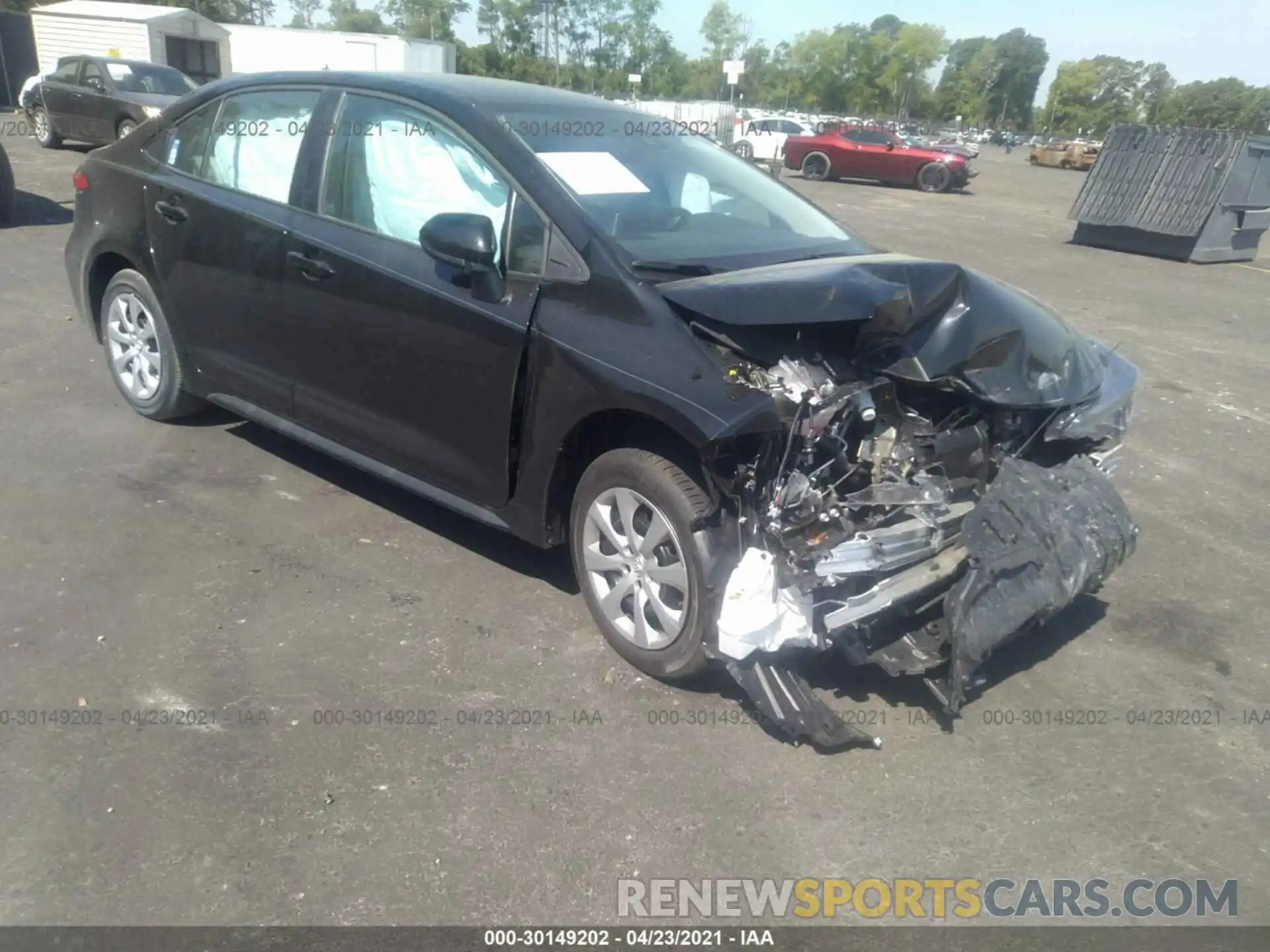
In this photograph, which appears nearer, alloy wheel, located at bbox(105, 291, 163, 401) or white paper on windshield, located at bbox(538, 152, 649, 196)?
white paper on windshield, located at bbox(538, 152, 649, 196)

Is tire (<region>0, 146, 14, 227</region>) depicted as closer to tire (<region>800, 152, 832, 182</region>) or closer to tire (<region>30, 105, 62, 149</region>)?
tire (<region>30, 105, 62, 149</region>)

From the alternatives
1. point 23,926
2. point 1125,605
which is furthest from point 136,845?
point 1125,605

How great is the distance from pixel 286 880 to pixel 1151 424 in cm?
609

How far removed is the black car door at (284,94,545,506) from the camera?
12.2 feet

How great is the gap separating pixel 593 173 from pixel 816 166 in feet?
80.1

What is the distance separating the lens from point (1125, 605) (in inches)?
172

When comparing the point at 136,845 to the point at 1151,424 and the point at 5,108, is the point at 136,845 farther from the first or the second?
the point at 5,108

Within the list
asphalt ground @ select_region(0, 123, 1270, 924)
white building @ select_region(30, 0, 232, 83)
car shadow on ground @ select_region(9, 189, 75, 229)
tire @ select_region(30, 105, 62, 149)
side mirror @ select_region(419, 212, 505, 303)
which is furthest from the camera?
white building @ select_region(30, 0, 232, 83)

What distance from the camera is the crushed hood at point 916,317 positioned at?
128 inches

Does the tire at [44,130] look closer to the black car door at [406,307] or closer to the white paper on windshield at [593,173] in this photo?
the black car door at [406,307]

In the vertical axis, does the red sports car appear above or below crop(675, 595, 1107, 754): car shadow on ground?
below

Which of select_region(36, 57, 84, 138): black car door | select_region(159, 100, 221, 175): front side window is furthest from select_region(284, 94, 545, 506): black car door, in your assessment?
select_region(36, 57, 84, 138): black car door

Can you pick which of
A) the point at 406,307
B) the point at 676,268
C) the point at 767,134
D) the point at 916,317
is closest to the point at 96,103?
the point at 406,307

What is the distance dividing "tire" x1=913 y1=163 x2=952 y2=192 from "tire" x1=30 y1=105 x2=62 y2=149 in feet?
61.3
